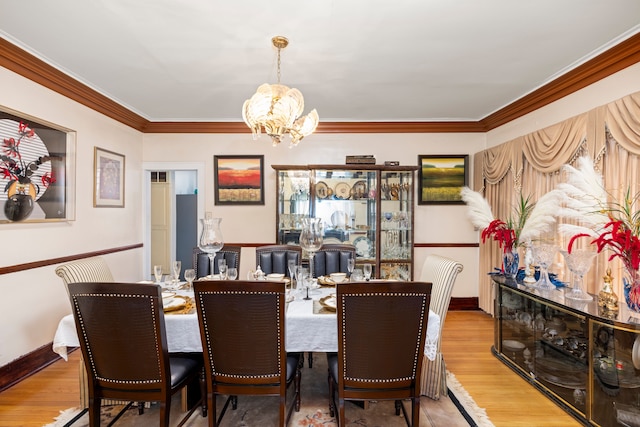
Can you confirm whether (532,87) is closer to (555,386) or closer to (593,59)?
(593,59)

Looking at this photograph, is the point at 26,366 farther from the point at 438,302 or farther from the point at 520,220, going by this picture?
the point at 520,220

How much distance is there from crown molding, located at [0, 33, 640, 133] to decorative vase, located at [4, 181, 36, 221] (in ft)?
2.86

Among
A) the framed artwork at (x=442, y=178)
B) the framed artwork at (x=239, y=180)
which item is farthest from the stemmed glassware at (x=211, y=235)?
the framed artwork at (x=442, y=178)

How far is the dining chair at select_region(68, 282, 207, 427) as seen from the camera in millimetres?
1649

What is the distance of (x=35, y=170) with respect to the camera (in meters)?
2.76

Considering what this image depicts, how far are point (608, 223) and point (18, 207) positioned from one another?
4.04 metres

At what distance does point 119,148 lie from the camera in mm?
4031

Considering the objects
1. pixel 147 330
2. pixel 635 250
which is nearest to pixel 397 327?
pixel 147 330

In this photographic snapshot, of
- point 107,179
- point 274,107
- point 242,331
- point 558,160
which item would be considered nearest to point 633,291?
point 558,160

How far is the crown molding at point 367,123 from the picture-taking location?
248 centimetres

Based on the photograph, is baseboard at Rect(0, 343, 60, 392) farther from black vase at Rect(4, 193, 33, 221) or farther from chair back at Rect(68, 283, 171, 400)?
chair back at Rect(68, 283, 171, 400)

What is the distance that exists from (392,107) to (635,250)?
2.59 m

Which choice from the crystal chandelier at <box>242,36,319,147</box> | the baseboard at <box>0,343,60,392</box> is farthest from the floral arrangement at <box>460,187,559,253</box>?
the baseboard at <box>0,343,60,392</box>

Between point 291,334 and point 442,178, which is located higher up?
point 442,178
